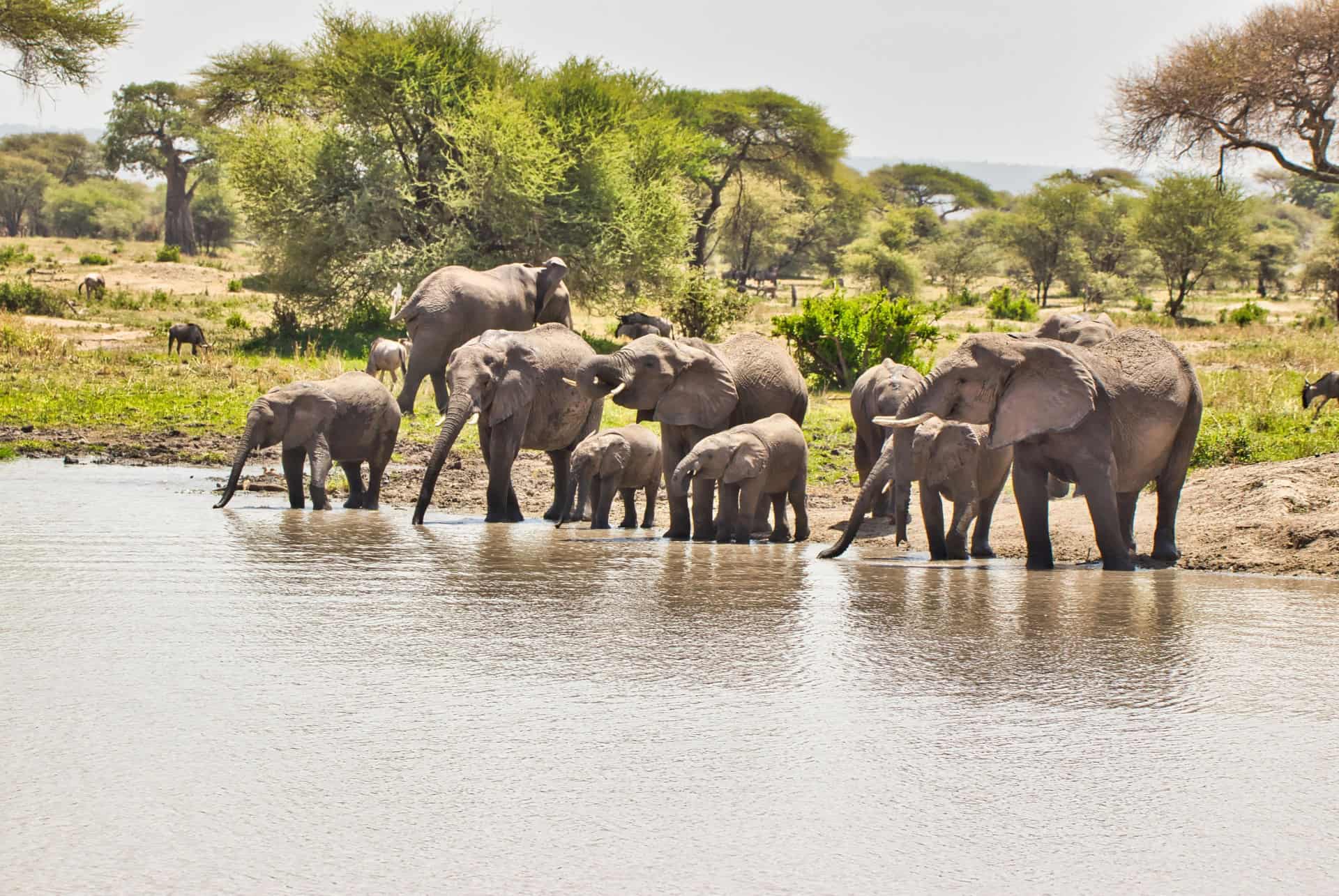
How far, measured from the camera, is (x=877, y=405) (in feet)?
36.3

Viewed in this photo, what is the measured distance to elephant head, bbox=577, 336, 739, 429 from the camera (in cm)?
1057

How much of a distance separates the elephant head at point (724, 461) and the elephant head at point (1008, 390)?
1.64 m

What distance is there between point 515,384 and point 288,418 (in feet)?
5.77

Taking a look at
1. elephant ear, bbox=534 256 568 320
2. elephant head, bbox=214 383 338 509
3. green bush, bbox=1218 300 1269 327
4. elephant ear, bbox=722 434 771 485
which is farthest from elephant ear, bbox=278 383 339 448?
green bush, bbox=1218 300 1269 327

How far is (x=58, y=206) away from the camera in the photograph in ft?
236

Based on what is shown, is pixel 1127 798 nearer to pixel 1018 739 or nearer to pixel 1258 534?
pixel 1018 739

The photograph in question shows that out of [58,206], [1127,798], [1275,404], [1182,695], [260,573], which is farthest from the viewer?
[58,206]

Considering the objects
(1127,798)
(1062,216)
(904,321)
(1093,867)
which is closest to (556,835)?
(1093,867)

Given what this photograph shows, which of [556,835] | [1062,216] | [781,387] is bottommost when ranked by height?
[556,835]

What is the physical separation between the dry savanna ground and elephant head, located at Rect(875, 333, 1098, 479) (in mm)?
1585

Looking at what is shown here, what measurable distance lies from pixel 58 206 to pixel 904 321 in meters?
61.0

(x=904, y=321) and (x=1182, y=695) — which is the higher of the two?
(x=904, y=321)

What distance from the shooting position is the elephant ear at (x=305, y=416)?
11.4 metres

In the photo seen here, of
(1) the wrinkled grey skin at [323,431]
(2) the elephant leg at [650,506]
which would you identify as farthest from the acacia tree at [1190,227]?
(1) the wrinkled grey skin at [323,431]
